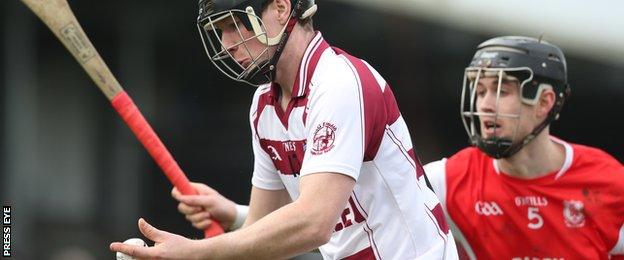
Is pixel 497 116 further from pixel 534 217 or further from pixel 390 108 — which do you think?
pixel 390 108

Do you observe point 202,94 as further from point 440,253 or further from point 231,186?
point 440,253

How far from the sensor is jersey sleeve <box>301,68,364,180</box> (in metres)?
3.13

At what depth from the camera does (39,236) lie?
7.32 metres

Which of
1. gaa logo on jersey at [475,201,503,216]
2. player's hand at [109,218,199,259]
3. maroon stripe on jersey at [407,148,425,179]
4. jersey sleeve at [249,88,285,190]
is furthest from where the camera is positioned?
gaa logo on jersey at [475,201,503,216]

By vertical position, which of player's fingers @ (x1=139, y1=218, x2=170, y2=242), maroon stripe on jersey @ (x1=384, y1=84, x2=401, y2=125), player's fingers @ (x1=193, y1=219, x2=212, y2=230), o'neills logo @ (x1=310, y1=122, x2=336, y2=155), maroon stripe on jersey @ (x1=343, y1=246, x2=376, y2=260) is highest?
maroon stripe on jersey @ (x1=384, y1=84, x2=401, y2=125)

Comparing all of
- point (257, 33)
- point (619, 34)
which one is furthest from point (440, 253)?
point (619, 34)

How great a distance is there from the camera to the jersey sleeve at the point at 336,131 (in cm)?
313

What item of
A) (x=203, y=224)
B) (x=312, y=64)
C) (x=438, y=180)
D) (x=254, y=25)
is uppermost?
(x=254, y=25)

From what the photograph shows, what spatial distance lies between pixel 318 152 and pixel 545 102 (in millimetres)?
1568

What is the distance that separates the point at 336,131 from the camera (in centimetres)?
316

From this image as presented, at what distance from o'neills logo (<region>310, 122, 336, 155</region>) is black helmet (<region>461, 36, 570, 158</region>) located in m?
1.23

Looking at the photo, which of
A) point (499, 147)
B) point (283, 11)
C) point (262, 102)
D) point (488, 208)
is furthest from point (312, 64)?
point (488, 208)

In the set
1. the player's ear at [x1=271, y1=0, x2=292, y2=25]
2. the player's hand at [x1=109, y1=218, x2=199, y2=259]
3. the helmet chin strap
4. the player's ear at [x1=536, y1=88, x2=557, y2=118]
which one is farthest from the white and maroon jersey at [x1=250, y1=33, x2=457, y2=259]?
the player's ear at [x1=536, y1=88, x2=557, y2=118]

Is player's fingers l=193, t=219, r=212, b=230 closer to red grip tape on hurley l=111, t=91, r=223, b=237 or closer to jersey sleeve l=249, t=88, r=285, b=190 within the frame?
red grip tape on hurley l=111, t=91, r=223, b=237
